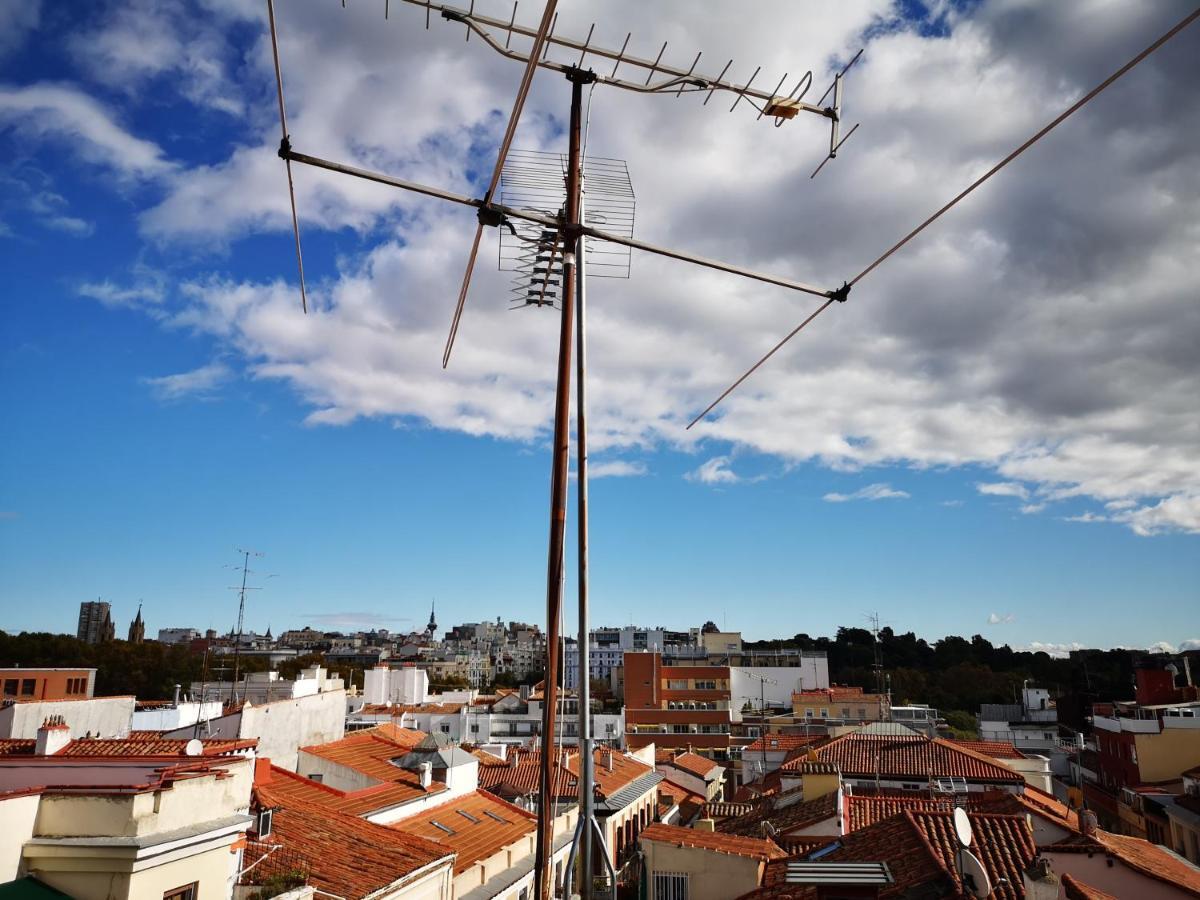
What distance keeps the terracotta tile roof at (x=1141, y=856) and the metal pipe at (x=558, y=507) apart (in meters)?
10.6

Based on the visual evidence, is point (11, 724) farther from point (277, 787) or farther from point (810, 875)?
point (810, 875)

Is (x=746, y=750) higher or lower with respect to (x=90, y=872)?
lower

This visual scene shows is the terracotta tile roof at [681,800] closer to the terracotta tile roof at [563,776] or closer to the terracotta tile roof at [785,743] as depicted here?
the terracotta tile roof at [563,776]

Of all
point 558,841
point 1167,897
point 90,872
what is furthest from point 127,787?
point 558,841

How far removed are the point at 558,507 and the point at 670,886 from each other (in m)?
14.9

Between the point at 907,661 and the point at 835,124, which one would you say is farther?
the point at 907,661

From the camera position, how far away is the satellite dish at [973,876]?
11.7 meters

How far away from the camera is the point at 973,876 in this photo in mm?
12078

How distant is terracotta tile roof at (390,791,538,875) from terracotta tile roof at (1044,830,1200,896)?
11.5 metres

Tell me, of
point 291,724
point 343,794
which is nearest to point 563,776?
point 291,724

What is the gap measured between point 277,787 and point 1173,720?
131 ft

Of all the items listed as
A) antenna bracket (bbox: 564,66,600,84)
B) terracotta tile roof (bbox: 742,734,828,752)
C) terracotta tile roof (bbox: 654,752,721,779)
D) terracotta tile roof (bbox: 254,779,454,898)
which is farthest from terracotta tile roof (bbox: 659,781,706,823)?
antenna bracket (bbox: 564,66,600,84)

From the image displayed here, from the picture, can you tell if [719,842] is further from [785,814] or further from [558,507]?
[558,507]

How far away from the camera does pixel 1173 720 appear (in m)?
38.8
